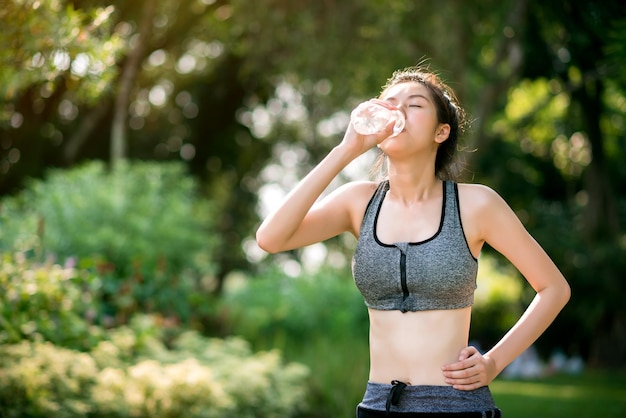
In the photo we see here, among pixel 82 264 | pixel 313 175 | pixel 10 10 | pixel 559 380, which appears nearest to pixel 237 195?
pixel 559 380

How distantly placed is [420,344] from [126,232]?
713 cm

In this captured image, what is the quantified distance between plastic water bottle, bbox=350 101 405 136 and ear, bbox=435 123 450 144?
0.85 feet

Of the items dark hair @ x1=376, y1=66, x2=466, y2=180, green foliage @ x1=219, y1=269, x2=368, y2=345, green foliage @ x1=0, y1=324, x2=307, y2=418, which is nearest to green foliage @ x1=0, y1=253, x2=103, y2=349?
green foliage @ x1=0, y1=324, x2=307, y2=418

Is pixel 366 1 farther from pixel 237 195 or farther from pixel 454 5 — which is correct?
pixel 237 195

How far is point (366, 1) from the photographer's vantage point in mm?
13227

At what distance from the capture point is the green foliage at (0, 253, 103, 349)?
18.0 feet

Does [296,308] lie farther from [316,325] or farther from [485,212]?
[485,212]

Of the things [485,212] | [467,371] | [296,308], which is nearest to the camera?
[467,371]

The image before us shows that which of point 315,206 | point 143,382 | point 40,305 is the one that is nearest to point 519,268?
point 315,206

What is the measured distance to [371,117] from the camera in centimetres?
290

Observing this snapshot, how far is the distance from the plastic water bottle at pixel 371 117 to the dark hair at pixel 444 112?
25 cm

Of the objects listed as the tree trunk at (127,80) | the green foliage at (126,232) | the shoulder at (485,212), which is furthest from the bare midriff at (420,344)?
the tree trunk at (127,80)

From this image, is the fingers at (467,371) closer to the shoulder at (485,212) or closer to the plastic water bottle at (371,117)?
the shoulder at (485,212)

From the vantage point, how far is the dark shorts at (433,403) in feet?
9.04
